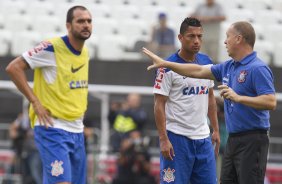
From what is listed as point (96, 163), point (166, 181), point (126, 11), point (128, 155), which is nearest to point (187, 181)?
point (166, 181)

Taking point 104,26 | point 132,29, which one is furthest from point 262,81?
point 104,26

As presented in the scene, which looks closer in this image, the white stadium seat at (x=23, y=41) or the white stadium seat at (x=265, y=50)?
the white stadium seat at (x=265, y=50)

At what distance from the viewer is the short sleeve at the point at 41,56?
9125 mm

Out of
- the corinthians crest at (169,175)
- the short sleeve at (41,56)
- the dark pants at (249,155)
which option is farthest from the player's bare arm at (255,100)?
the short sleeve at (41,56)

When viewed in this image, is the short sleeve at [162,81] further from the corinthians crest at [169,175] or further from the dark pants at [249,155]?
the dark pants at [249,155]

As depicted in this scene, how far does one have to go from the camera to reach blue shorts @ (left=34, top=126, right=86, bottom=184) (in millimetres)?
9000

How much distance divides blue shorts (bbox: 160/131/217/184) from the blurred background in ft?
16.0

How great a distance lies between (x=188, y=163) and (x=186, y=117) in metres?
0.49

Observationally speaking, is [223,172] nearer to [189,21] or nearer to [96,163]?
[189,21]

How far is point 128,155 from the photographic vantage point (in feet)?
48.5

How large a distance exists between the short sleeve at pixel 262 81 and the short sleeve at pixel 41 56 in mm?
2476

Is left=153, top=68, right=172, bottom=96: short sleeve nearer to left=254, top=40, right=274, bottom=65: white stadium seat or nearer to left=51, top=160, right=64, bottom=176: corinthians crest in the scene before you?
left=51, top=160, right=64, bottom=176: corinthians crest

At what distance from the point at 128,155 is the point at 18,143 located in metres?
2.24

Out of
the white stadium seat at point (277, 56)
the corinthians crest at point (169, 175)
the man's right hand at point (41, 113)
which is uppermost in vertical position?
the white stadium seat at point (277, 56)
